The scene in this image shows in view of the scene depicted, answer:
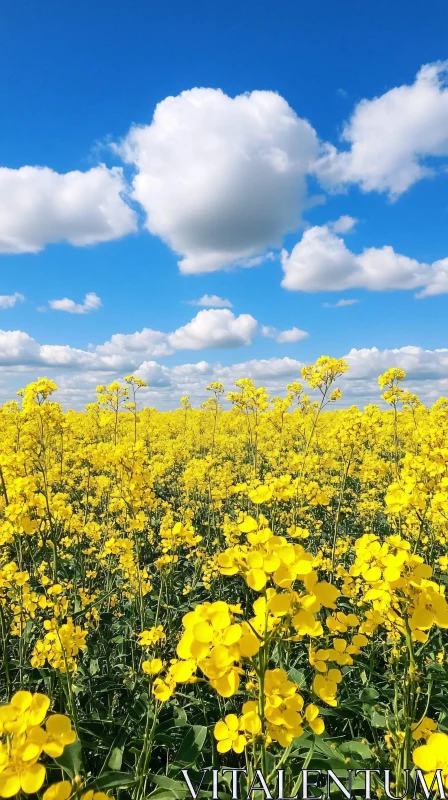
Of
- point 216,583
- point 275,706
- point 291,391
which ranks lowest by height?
point 216,583

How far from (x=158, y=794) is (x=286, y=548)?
1.56m

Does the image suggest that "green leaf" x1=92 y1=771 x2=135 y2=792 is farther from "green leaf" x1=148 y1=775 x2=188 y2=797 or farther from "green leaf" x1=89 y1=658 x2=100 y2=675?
"green leaf" x1=89 y1=658 x2=100 y2=675

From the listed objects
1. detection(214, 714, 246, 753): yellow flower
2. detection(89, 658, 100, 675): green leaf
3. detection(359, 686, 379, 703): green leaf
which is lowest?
detection(89, 658, 100, 675): green leaf

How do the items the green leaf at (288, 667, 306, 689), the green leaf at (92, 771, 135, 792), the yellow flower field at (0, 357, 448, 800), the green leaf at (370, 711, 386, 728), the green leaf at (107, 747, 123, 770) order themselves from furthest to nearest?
the green leaf at (288, 667, 306, 689), the green leaf at (370, 711, 386, 728), the green leaf at (107, 747, 123, 770), the green leaf at (92, 771, 135, 792), the yellow flower field at (0, 357, 448, 800)

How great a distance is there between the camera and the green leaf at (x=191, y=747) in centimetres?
222

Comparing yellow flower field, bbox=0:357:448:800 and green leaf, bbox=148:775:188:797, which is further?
green leaf, bbox=148:775:188:797

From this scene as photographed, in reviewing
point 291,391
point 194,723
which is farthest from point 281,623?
point 291,391

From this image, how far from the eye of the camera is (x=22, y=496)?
3457 millimetres

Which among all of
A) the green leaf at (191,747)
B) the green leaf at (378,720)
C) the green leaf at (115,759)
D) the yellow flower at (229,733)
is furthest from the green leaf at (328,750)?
the yellow flower at (229,733)

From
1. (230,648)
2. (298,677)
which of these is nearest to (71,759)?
(298,677)

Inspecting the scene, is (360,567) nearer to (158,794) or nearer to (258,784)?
(258,784)

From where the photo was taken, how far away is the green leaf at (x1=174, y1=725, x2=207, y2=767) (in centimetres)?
222

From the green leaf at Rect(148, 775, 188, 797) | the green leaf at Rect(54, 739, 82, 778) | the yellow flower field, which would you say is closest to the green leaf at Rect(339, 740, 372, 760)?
the yellow flower field

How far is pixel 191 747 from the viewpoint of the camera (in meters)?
2.30
